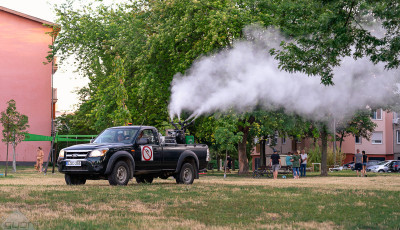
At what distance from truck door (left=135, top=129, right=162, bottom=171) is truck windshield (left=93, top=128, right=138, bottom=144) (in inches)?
11.1

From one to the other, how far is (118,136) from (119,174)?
4.91ft

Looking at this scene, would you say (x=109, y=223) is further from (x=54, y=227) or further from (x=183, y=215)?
(x=183, y=215)

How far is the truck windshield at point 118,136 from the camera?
18.9 metres

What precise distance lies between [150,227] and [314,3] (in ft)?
30.0

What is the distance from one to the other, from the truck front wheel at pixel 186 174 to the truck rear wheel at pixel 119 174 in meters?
2.47

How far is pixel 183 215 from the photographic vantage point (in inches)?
413

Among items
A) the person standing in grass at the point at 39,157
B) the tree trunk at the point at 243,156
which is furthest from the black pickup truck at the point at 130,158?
the person standing in grass at the point at 39,157

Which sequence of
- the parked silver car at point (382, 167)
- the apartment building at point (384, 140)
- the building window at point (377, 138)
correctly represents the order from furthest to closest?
1. the building window at point (377, 138)
2. the apartment building at point (384, 140)
3. the parked silver car at point (382, 167)

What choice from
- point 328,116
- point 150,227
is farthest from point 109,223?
point 328,116

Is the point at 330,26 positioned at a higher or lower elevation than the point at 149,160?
higher

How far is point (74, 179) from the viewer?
62.0 ft

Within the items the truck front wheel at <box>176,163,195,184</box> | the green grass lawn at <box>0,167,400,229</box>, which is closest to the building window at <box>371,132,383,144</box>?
the truck front wheel at <box>176,163,195,184</box>

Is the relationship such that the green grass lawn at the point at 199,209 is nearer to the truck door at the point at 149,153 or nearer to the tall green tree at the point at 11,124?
the truck door at the point at 149,153

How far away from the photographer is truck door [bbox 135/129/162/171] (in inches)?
737
